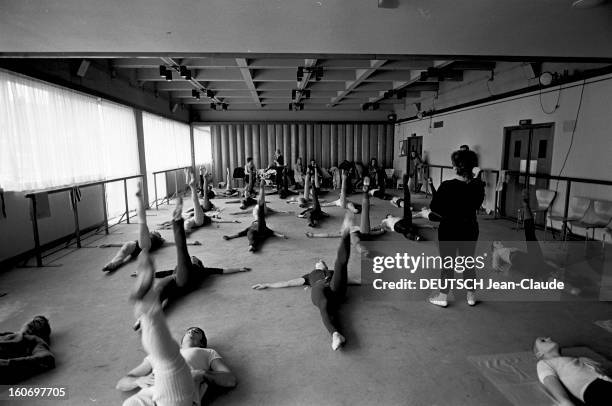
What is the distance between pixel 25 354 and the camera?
275 cm

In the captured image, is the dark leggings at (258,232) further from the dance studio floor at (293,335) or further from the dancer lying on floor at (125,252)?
the dancer lying on floor at (125,252)

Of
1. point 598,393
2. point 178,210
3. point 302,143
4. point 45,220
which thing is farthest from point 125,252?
point 302,143

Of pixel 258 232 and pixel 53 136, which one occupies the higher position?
pixel 53 136

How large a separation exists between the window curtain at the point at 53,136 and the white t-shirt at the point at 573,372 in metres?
6.42

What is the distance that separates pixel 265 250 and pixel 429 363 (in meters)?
3.49

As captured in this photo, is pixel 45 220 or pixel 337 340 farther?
pixel 45 220

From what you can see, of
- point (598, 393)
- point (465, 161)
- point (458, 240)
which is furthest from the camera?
point (458, 240)

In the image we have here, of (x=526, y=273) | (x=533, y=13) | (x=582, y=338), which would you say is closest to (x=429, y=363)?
(x=582, y=338)

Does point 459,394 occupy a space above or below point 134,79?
below

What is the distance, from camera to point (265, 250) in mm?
5820

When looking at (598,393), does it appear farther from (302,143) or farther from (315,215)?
(302,143)

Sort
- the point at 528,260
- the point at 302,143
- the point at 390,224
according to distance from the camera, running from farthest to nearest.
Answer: the point at 302,143 < the point at 390,224 < the point at 528,260

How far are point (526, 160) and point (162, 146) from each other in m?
10.3

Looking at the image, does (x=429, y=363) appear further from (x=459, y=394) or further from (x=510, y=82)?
(x=510, y=82)
